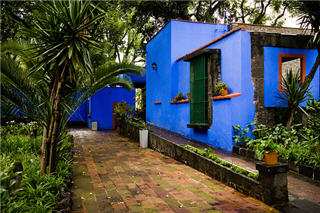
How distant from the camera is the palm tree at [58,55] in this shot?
3973mm

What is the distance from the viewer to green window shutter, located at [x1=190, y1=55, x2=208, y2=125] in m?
7.72

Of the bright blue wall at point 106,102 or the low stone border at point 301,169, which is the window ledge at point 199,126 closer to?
the low stone border at point 301,169

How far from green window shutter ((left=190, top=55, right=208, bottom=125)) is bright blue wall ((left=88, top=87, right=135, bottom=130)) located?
8.99 meters

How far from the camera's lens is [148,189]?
4672mm

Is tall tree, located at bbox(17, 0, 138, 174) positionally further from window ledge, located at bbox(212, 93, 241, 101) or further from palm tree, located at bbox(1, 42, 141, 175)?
window ledge, located at bbox(212, 93, 241, 101)

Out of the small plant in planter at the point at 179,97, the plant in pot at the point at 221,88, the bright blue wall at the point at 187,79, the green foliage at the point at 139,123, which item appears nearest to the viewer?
the bright blue wall at the point at 187,79

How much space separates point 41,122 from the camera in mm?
4336

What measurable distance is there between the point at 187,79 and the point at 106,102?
346 inches

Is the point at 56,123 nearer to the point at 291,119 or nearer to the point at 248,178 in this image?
the point at 248,178

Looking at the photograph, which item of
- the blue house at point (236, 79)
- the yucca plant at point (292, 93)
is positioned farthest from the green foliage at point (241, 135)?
the yucca plant at point (292, 93)

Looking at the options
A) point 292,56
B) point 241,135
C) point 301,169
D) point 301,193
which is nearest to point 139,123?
point 241,135

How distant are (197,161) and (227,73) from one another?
271 centimetres

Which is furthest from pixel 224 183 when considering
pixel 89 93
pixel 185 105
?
pixel 185 105

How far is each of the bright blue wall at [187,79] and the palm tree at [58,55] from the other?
4010mm
